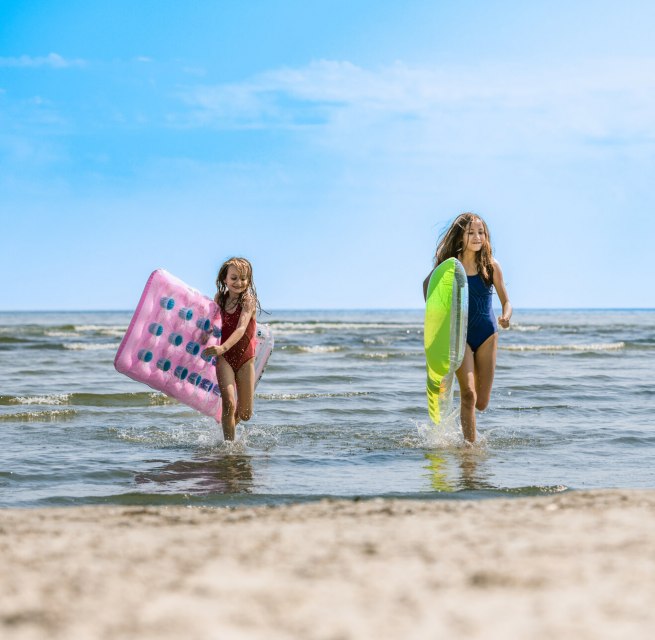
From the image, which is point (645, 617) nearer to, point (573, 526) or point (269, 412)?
point (573, 526)

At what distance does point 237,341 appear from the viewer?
24.7ft

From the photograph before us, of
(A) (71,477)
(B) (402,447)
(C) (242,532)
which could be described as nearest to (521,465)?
(B) (402,447)

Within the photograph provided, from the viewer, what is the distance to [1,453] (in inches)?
280

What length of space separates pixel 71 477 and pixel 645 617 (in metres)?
4.70

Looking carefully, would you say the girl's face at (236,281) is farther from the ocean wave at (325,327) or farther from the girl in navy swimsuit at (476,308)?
the ocean wave at (325,327)

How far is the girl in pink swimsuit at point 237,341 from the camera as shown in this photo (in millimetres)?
7582

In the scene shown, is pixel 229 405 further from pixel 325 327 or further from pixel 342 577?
pixel 325 327

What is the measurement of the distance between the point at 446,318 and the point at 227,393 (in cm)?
201

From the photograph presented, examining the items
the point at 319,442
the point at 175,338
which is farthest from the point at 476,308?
the point at 175,338

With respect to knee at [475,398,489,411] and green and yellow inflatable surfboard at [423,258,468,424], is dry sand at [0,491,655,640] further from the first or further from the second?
knee at [475,398,489,411]

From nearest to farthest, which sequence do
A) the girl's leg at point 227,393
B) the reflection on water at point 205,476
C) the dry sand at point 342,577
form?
1. the dry sand at point 342,577
2. the reflection on water at point 205,476
3. the girl's leg at point 227,393

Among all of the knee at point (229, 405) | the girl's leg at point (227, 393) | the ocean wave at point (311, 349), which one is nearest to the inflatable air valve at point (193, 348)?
the girl's leg at point (227, 393)

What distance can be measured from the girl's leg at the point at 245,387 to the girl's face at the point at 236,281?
64 cm

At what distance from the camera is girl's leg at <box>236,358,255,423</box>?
7.71 meters
